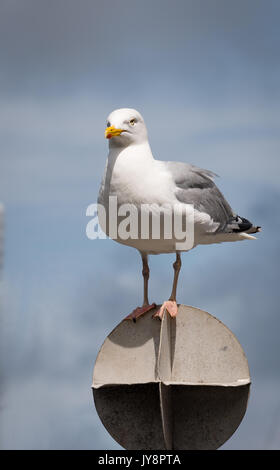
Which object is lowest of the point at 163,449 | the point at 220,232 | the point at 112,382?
the point at 163,449

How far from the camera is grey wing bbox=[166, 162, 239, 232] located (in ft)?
40.0

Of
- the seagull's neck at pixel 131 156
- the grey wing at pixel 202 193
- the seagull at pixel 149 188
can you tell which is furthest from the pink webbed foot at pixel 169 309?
the seagull's neck at pixel 131 156

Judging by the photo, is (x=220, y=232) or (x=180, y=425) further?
(x=220, y=232)

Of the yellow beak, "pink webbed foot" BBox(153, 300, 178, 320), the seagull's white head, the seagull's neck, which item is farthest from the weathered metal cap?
the yellow beak

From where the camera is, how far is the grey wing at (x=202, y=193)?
1218 centimetres

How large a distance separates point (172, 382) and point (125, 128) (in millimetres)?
3680

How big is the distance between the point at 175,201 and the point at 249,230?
6.42ft

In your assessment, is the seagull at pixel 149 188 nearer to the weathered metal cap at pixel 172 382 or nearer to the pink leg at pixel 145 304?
the pink leg at pixel 145 304

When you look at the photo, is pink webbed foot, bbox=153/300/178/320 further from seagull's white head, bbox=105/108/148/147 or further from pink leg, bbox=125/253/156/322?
seagull's white head, bbox=105/108/148/147

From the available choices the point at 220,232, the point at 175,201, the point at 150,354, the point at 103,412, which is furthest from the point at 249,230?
the point at 103,412

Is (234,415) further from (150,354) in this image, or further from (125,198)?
(125,198)

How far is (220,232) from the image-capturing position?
12859mm

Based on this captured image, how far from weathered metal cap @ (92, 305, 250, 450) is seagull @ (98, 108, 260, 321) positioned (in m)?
0.39

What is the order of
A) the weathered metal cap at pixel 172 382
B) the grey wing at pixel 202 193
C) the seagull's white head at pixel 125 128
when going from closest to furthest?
the weathered metal cap at pixel 172 382 → the seagull's white head at pixel 125 128 → the grey wing at pixel 202 193
